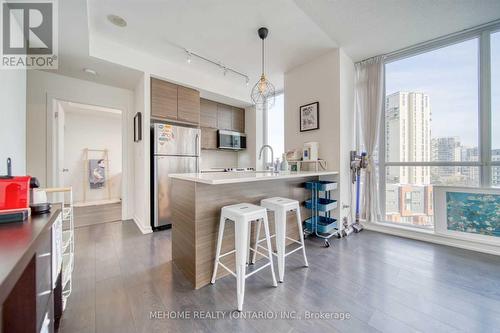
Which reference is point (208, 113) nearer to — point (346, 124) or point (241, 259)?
point (346, 124)

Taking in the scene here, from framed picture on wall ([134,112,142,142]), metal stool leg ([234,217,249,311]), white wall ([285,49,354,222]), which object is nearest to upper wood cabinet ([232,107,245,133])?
white wall ([285,49,354,222])

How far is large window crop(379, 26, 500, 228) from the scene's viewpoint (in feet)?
8.39

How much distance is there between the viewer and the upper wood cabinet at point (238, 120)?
16.8ft

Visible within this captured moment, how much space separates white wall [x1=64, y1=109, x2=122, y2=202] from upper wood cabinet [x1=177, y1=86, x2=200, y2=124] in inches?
128

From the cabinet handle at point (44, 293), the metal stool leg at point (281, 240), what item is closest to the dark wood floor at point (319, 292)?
the metal stool leg at point (281, 240)

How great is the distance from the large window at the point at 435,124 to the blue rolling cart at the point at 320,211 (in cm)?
109

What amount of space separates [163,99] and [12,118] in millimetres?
1839

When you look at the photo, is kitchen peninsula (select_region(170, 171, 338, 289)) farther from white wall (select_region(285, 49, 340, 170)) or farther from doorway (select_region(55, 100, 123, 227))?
doorway (select_region(55, 100, 123, 227))

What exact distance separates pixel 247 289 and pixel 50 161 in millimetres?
3655

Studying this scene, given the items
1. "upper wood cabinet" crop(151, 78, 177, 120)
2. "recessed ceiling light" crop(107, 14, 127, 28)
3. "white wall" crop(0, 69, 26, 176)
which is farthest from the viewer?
"upper wood cabinet" crop(151, 78, 177, 120)

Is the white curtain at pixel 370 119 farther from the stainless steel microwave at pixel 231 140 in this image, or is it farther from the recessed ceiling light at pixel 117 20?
the recessed ceiling light at pixel 117 20

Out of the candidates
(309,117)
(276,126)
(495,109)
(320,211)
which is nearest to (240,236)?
(320,211)

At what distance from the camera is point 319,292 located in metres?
1.71

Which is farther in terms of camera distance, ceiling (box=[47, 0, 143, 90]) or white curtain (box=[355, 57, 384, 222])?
white curtain (box=[355, 57, 384, 222])
